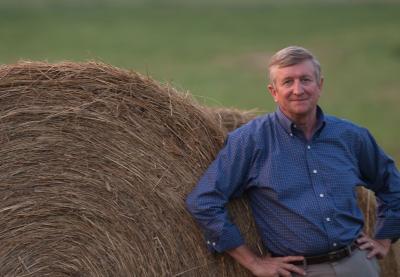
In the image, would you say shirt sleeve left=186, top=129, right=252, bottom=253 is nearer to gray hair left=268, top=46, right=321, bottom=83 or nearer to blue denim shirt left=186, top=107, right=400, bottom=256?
blue denim shirt left=186, top=107, right=400, bottom=256

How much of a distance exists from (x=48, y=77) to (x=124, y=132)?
0.57m

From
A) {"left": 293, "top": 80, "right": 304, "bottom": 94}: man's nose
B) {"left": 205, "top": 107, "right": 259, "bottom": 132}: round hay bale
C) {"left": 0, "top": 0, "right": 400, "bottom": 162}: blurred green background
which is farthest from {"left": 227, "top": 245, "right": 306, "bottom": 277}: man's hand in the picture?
{"left": 0, "top": 0, "right": 400, "bottom": 162}: blurred green background

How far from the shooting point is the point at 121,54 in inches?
953

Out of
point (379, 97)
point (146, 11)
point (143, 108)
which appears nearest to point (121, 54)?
point (379, 97)

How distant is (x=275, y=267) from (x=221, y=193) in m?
0.55

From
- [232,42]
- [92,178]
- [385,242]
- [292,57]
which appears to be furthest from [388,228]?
[232,42]

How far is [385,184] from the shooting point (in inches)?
242

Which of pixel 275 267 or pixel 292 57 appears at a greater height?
pixel 292 57

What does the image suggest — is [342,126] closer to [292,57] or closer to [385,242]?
[292,57]

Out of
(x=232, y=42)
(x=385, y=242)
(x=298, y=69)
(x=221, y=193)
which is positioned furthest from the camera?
(x=232, y=42)

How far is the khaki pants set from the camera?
5715mm

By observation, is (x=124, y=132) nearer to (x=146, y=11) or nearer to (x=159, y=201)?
(x=159, y=201)

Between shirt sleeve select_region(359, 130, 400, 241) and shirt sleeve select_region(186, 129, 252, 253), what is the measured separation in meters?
0.83

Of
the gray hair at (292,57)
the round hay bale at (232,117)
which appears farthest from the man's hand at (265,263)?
the round hay bale at (232,117)
